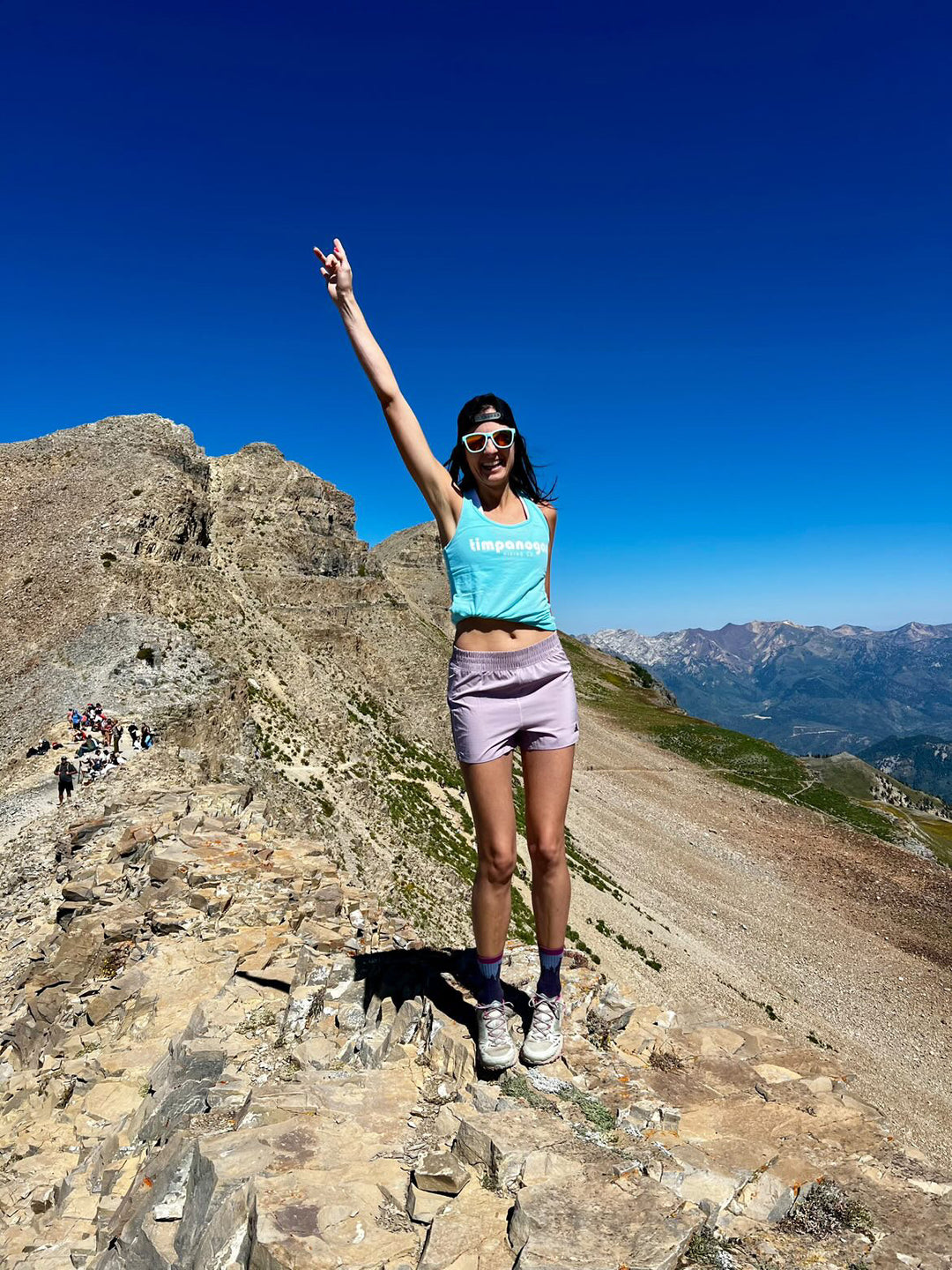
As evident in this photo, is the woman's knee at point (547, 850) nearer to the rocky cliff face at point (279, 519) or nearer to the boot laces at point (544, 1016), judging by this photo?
the boot laces at point (544, 1016)

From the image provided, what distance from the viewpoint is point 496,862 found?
516 cm

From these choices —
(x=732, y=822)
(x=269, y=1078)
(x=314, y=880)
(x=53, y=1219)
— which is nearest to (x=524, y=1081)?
(x=269, y=1078)

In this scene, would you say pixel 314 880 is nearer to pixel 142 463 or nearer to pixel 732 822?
pixel 142 463

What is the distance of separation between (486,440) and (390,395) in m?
0.87

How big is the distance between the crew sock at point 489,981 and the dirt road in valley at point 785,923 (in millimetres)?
28700

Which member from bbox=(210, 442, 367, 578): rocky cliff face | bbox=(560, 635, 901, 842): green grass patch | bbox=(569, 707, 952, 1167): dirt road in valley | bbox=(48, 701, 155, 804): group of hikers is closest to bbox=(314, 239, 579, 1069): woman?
bbox=(48, 701, 155, 804): group of hikers

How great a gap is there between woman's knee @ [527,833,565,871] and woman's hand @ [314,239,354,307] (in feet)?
15.5

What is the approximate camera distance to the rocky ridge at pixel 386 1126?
13.2ft

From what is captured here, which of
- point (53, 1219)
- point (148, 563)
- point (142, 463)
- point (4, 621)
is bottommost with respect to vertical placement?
point (53, 1219)

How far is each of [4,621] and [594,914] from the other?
1427 inches

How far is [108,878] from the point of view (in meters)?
12.1

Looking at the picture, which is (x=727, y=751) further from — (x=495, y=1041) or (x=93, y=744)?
(x=495, y=1041)

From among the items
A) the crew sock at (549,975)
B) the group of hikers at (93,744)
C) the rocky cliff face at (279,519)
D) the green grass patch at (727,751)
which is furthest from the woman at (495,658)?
the green grass patch at (727,751)

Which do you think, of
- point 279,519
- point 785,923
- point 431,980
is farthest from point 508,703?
point 279,519
